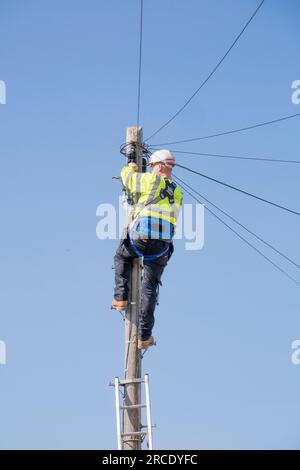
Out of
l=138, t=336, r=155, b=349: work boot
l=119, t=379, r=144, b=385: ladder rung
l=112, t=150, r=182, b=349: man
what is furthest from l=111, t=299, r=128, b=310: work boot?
l=119, t=379, r=144, b=385: ladder rung

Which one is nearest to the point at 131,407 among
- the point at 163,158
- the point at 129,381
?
the point at 129,381

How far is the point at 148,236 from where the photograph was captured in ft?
45.1

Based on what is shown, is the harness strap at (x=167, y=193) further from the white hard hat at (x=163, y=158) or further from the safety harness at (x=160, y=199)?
the white hard hat at (x=163, y=158)

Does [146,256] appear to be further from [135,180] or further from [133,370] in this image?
[133,370]

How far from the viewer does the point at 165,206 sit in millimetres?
13867

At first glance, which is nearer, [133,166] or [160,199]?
[160,199]

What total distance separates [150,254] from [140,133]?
1.54 metres

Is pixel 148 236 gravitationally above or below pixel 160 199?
below

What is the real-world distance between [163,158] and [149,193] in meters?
0.50

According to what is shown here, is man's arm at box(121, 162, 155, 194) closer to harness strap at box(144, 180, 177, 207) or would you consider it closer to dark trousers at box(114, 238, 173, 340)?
harness strap at box(144, 180, 177, 207)

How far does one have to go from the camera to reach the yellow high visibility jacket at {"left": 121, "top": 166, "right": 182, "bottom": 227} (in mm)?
13805
